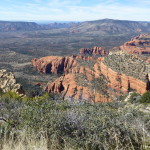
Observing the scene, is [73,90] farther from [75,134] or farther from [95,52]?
[95,52]

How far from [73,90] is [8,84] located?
790 inches

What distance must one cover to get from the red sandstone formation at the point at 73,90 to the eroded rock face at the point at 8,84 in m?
12.2

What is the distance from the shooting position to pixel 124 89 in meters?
45.0

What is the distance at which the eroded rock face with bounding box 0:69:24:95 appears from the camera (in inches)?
1285

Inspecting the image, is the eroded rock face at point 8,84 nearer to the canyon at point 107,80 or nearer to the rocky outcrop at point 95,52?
the canyon at point 107,80

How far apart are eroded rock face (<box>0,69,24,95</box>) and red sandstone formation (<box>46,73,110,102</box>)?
39.9 ft

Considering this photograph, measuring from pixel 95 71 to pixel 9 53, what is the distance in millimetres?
108600

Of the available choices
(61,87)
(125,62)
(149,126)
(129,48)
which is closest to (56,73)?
(61,87)

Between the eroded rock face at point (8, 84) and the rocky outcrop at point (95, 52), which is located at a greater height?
the eroded rock face at point (8, 84)

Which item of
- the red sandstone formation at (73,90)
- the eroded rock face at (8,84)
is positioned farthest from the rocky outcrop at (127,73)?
the eroded rock face at (8,84)

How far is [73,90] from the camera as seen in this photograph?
169 feet

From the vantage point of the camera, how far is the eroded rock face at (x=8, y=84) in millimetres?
32628

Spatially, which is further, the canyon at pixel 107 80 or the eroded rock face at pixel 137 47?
the eroded rock face at pixel 137 47

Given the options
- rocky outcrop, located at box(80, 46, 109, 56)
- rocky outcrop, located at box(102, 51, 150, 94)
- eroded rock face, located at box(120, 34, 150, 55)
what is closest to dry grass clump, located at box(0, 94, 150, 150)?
rocky outcrop, located at box(102, 51, 150, 94)
